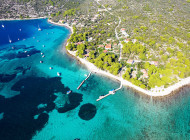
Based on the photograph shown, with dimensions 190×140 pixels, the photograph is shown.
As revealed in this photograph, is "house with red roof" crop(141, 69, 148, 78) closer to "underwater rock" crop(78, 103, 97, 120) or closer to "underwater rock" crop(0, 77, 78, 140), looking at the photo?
"underwater rock" crop(78, 103, 97, 120)

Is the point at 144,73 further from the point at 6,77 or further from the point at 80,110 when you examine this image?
the point at 6,77

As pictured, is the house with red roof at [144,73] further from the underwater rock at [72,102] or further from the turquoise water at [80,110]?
the underwater rock at [72,102]

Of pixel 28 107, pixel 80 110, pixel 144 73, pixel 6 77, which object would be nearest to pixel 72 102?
pixel 80 110

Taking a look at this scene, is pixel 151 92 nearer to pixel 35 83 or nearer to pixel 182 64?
pixel 182 64

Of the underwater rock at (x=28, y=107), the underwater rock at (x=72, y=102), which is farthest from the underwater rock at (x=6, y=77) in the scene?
the underwater rock at (x=72, y=102)

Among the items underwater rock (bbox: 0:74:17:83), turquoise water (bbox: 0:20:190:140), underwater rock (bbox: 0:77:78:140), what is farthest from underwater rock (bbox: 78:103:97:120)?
underwater rock (bbox: 0:74:17:83)

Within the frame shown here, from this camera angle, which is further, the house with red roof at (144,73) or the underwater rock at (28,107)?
the house with red roof at (144,73)

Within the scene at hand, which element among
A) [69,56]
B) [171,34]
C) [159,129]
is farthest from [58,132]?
[171,34]
